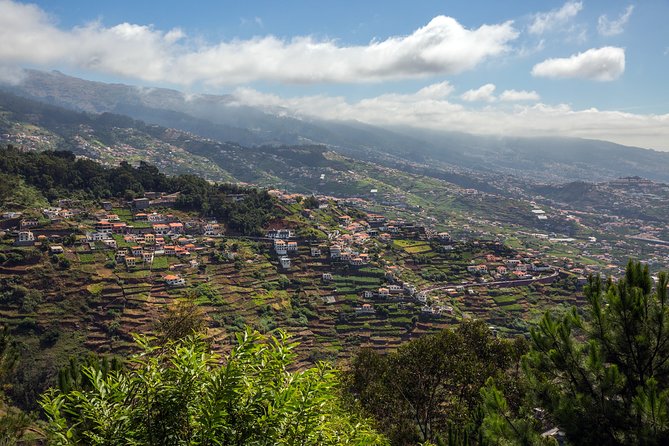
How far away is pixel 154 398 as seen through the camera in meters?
4.29

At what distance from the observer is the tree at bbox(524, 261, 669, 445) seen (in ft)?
21.4

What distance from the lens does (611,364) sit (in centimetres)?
688

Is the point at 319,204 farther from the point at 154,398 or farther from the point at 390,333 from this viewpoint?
the point at 154,398

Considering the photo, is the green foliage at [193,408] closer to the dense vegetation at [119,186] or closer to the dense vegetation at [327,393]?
the dense vegetation at [327,393]

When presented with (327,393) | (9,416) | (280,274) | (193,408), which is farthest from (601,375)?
(280,274)

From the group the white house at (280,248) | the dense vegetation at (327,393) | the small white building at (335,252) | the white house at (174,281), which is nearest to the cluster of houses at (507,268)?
the small white building at (335,252)

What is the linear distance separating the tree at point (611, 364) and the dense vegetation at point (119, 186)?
69117 millimetres

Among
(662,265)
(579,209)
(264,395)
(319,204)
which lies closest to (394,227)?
(319,204)

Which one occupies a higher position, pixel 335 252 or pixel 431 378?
pixel 431 378

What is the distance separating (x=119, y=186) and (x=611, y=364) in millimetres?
85086

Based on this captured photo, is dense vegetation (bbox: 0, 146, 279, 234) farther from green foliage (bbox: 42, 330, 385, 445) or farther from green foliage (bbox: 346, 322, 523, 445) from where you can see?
green foliage (bbox: 42, 330, 385, 445)

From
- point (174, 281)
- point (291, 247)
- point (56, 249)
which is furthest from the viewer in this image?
point (291, 247)

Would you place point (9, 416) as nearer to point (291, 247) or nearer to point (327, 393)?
point (327, 393)

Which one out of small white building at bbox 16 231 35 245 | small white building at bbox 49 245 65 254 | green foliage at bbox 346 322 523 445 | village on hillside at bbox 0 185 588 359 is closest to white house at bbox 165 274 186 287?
village on hillside at bbox 0 185 588 359
